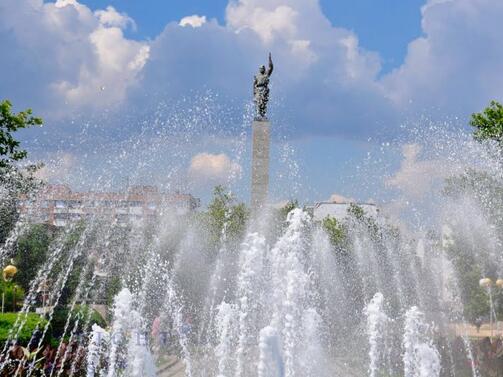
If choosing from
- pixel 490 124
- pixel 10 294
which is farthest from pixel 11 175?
pixel 490 124

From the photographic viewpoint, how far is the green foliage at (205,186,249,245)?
36.0 m

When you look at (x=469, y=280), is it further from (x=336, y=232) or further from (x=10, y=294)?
(x=10, y=294)

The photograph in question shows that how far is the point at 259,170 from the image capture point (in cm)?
2275

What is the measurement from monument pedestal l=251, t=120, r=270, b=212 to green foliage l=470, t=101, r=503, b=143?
7839 mm

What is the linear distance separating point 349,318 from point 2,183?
14.6m

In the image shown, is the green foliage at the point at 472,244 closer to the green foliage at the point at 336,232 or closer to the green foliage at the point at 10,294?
the green foliage at the point at 336,232

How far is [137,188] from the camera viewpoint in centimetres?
3381

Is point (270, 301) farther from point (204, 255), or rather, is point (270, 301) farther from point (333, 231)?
point (333, 231)

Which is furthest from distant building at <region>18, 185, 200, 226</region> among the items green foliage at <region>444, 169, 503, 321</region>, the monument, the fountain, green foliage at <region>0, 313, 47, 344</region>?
green foliage at <region>0, 313, 47, 344</region>

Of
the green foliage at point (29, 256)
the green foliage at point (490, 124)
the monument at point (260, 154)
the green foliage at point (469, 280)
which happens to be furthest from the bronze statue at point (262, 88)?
the green foliage at point (29, 256)

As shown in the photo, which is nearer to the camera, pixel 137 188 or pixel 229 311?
pixel 229 311

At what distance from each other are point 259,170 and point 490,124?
8645mm

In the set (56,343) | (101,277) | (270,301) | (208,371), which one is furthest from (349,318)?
(101,277)

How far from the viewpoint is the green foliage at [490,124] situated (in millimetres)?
24250
